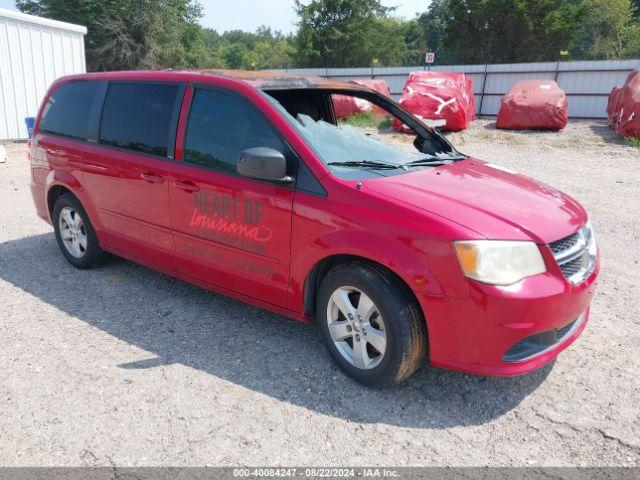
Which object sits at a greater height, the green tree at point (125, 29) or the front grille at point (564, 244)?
the green tree at point (125, 29)

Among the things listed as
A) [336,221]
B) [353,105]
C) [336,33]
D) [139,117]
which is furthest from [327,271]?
[336,33]

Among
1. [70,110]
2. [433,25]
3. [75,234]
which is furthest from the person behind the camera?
[433,25]

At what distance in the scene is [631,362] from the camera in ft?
11.4

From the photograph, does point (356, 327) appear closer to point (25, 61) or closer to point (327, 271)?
point (327, 271)

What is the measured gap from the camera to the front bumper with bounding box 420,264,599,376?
2639mm

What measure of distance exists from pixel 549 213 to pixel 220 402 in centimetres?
223

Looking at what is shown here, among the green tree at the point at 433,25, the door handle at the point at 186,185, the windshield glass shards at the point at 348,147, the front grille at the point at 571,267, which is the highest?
the green tree at the point at 433,25

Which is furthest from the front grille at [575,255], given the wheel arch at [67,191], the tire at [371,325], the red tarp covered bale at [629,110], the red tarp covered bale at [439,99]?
the red tarp covered bale at [439,99]

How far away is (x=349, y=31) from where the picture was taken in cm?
4728

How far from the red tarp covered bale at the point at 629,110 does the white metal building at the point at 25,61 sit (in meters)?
15.8

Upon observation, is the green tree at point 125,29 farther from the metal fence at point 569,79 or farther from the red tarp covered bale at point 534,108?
the red tarp covered bale at point 534,108

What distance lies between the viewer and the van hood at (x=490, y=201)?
279 cm

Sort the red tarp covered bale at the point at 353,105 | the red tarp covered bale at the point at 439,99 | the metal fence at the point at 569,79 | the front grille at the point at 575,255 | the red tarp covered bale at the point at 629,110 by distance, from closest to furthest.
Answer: the front grille at the point at 575,255
the red tarp covered bale at the point at 353,105
the red tarp covered bale at the point at 629,110
the red tarp covered bale at the point at 439,99
the metal fence at the point at 569,79

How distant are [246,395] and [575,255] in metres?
2.08
